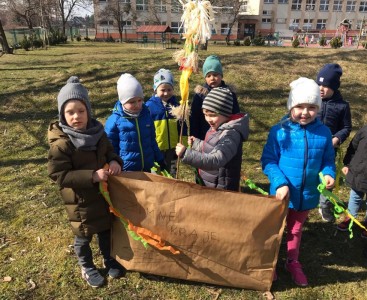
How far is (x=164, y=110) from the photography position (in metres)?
3.75

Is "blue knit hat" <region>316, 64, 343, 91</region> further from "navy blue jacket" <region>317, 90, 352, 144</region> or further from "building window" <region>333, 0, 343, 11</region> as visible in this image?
"building window" <region>333, 0, 343, 11</region>

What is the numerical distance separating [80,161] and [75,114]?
350 mm

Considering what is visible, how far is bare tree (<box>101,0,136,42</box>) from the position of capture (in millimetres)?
47625

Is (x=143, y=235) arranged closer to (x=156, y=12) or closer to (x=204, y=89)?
(x=204, y=89)

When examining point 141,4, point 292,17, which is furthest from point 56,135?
point 292,17

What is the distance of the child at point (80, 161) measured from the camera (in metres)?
2.29

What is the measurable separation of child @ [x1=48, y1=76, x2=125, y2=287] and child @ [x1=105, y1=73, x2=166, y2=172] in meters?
0.46

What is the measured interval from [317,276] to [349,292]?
0.27 meters

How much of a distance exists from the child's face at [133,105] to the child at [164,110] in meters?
0.64

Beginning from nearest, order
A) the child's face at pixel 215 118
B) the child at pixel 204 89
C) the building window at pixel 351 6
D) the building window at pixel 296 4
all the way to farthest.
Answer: the child's face at pixel 215 118 < the child at pixel 204 89 < the building window at pixel 296 4 < the building window at pixel 351 6

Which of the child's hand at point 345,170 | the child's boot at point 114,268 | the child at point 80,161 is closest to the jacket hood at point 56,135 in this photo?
the child at point 80,161

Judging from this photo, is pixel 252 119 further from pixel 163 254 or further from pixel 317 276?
pixel 163 254

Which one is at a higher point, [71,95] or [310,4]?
[310,4]

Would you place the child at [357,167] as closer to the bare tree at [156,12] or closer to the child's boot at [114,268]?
the child's boot at [114,268]
